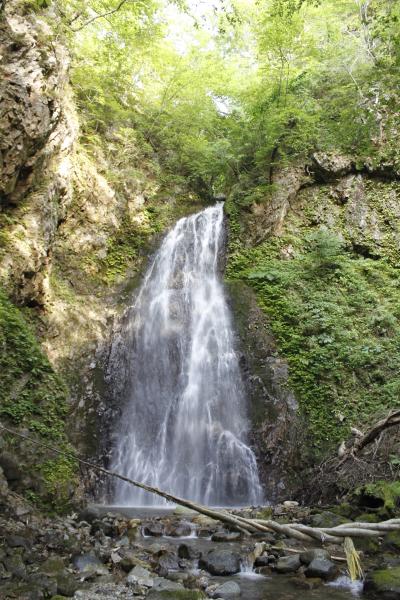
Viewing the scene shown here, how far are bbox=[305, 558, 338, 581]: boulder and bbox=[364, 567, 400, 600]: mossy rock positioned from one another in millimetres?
407

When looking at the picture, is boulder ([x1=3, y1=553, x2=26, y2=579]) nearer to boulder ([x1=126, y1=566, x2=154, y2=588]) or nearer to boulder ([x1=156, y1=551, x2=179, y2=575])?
boulder ([x1=126, y1=566, x2=154, y2=588])

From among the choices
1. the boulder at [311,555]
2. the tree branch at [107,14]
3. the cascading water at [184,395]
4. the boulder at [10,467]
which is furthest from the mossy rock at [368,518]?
the tree branch at [107,14]

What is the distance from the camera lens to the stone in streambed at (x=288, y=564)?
4.89 meters

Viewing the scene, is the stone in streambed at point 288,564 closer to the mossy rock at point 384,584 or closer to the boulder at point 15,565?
the mossy rock at point 384,584

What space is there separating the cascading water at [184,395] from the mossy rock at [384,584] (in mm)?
4319

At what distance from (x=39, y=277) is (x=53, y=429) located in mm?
3493

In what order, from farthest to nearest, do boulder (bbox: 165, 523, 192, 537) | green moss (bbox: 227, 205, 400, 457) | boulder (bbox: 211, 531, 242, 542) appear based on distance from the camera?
green moss (bbox: 227, 205, 400, 457)
boulder (bbox: 165, 523, 192, 537)
boulder (bbox: 211, 531, 242, 542)

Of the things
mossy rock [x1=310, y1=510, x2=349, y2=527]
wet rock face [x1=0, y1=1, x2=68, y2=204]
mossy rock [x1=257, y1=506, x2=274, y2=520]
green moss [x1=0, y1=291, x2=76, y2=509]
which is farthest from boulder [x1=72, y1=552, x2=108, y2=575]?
wet rock face [x1=0, y1=1, x2=68, y2=204]

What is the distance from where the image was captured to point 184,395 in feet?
33.5

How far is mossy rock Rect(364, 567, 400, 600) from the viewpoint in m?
4.12

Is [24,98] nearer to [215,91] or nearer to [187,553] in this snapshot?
[187,553]

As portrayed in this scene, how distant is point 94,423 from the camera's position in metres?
9.25

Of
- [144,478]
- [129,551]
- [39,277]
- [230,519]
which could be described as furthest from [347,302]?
[230,519]

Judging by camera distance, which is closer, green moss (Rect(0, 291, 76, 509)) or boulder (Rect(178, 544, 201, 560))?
boulder (Rect(178, 544, 201, 560))
